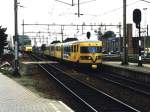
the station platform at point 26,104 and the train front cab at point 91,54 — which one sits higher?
the train front cab at point 91,54

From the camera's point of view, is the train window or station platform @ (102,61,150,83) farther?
the train window

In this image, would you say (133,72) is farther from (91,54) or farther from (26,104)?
(26,104)

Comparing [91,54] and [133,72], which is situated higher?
[91,54]

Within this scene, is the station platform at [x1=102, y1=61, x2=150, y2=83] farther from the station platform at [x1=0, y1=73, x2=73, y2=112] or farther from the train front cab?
the station platform at [x1=0, y1=73, x2=73, y2=112]

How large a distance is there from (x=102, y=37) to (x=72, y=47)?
84524 millimetres

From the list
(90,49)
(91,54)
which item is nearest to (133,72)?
(91,54)

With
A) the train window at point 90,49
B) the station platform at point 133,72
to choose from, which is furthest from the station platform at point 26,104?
the train window at point 90,49

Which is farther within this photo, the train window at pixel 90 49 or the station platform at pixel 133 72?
the train window at pixel 90 49

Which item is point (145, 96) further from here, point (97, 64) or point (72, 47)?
point (72, 47)

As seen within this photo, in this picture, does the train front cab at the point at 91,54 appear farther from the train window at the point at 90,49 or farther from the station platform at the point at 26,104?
the station platform at the point at 26,104

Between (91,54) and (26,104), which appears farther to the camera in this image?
(91,54)

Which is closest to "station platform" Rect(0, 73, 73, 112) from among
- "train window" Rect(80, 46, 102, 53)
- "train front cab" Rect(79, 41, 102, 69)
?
"train front cab" Rect(79, 41, 102, 69)

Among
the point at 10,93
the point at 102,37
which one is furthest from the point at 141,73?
the point at 102,37

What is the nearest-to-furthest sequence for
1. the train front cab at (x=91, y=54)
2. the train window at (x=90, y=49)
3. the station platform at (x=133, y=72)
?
the station platform at (x=133, y=72)
the train front cab at (x=91, y=54)
the train window at (x=90, y=49)
